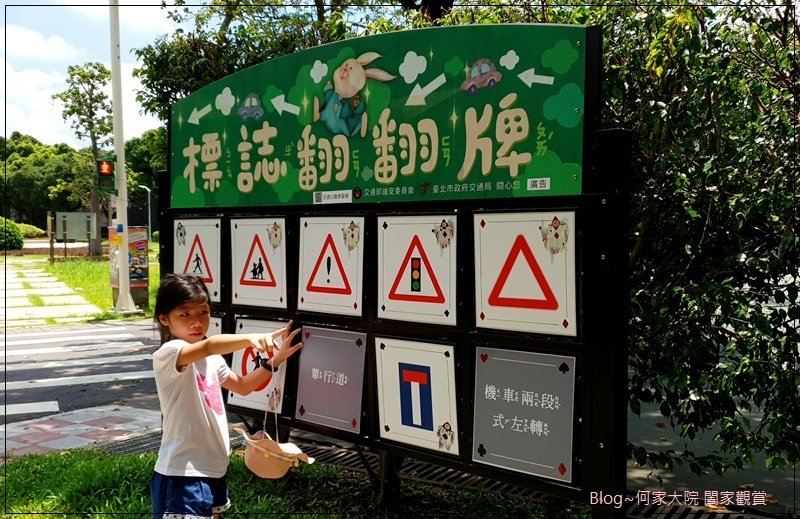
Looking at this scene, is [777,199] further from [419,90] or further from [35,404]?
[35,404]

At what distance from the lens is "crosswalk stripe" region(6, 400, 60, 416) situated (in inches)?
315

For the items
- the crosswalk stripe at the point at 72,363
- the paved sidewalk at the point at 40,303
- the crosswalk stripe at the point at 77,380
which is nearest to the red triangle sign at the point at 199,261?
the crosswalk stripe at the point at 77,380

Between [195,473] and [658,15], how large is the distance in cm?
325

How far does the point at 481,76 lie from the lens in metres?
3.46

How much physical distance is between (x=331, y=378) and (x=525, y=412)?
4.23ft

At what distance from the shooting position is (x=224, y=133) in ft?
15.9

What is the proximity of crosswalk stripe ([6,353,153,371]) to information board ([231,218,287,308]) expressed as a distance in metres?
7.02

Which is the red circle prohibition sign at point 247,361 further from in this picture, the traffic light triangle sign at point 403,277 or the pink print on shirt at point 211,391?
the pink print on shirt at point 211,391

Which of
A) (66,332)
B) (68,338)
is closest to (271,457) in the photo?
(68,338)

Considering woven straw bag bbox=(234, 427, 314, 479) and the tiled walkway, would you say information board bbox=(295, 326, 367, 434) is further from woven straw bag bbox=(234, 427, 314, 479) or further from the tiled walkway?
the tiled walkway

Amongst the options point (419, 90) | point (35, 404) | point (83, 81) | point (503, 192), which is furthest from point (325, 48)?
point (83, 81)

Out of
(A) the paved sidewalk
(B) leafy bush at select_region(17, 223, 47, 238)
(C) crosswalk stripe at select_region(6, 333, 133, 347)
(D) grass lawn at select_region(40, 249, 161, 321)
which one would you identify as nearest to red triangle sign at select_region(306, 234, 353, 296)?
(A) the paved sidewalk

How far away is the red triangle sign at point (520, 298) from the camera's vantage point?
3.25m

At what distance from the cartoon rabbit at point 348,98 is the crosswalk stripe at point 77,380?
6.75m
